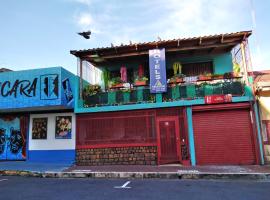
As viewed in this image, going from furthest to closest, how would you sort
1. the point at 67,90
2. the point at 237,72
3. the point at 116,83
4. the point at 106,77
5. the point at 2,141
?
the point at 2,141 < the point at 106,77 < the point at 116,83 < the point at 67,90 < the point at 237,72

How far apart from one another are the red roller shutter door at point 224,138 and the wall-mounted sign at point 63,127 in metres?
7.17

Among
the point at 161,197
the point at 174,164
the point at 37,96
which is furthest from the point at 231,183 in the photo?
the point at 37,96

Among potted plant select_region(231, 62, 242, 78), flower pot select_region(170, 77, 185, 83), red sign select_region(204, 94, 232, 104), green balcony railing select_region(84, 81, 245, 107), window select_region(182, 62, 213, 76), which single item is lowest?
red sign select_region(204, 94, 232, 104)

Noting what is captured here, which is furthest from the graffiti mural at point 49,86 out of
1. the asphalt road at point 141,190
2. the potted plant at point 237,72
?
the potted plant at point 237,72

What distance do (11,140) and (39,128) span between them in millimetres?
2231

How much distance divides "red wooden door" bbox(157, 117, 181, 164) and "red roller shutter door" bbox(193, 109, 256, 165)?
102 cm

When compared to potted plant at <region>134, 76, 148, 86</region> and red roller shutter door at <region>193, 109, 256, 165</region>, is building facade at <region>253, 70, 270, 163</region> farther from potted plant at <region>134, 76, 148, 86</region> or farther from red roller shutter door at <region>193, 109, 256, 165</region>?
potted plant at <region>134, 76, 148, 86</region>

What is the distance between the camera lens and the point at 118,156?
13164 millimetres

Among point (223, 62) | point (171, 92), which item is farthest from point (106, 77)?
point (223, 62)

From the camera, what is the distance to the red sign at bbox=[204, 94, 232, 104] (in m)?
12.4

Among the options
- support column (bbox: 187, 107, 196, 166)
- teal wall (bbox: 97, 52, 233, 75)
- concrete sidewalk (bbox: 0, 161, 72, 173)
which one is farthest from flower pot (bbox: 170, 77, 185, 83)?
concrete sidewalk (bbox: 0, 161, 72, 173)

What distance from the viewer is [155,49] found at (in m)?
13.5

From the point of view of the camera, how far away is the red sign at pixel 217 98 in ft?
40.8

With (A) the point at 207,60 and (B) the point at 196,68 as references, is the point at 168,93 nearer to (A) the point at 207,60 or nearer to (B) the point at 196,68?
(B) the point at 196,68
